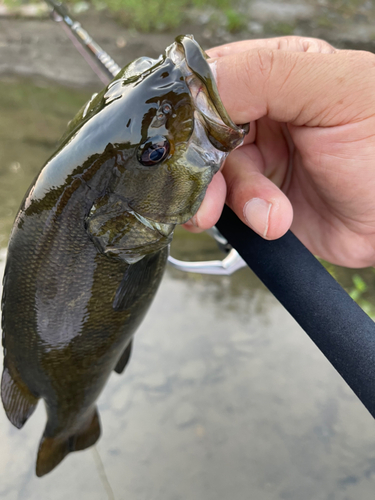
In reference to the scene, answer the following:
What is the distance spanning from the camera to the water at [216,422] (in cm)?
194

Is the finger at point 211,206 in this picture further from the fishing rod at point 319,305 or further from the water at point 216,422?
the water at point 216,422

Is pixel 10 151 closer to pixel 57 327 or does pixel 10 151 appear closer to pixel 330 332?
pixel 57 327

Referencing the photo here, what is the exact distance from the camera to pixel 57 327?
4.21 feet

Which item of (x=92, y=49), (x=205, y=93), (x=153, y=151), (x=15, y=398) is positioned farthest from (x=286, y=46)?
(x=15, y=398)

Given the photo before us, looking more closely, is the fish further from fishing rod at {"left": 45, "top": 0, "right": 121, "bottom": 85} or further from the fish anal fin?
fishing rod at {"left": 45, "top": 0, "right": 121, "bottom": 85}

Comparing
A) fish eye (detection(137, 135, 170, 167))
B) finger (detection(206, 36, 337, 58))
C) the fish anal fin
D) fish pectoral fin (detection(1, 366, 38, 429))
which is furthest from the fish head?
the fish anal fin

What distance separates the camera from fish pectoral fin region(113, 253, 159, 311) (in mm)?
1264

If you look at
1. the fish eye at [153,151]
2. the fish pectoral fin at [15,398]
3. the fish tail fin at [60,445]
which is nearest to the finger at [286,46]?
the fish eye at [153,151]

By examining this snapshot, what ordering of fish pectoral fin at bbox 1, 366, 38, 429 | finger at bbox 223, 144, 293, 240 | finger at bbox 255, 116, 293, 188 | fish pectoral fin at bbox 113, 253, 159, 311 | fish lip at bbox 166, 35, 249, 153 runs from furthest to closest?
1. finger at bbox 255, 116, 293, 188
2. fish pectoral fin at bbox 1, 366, 38, 429
3. fish pectoral fin at bbox 113, 253, 159, 311
4. finger at bbox 223, 144, 293, 240
5. fish lip at bbox 166, 35, 249, 153

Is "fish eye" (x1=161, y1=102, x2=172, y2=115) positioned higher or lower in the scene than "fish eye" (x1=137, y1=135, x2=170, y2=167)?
higher

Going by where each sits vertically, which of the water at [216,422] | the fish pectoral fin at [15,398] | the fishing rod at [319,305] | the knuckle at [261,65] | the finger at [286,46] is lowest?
the water at [216,422]

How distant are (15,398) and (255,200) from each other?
1.00 metres

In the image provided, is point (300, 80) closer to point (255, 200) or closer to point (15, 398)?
point (255, 200)

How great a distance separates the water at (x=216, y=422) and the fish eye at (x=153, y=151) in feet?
5.01
